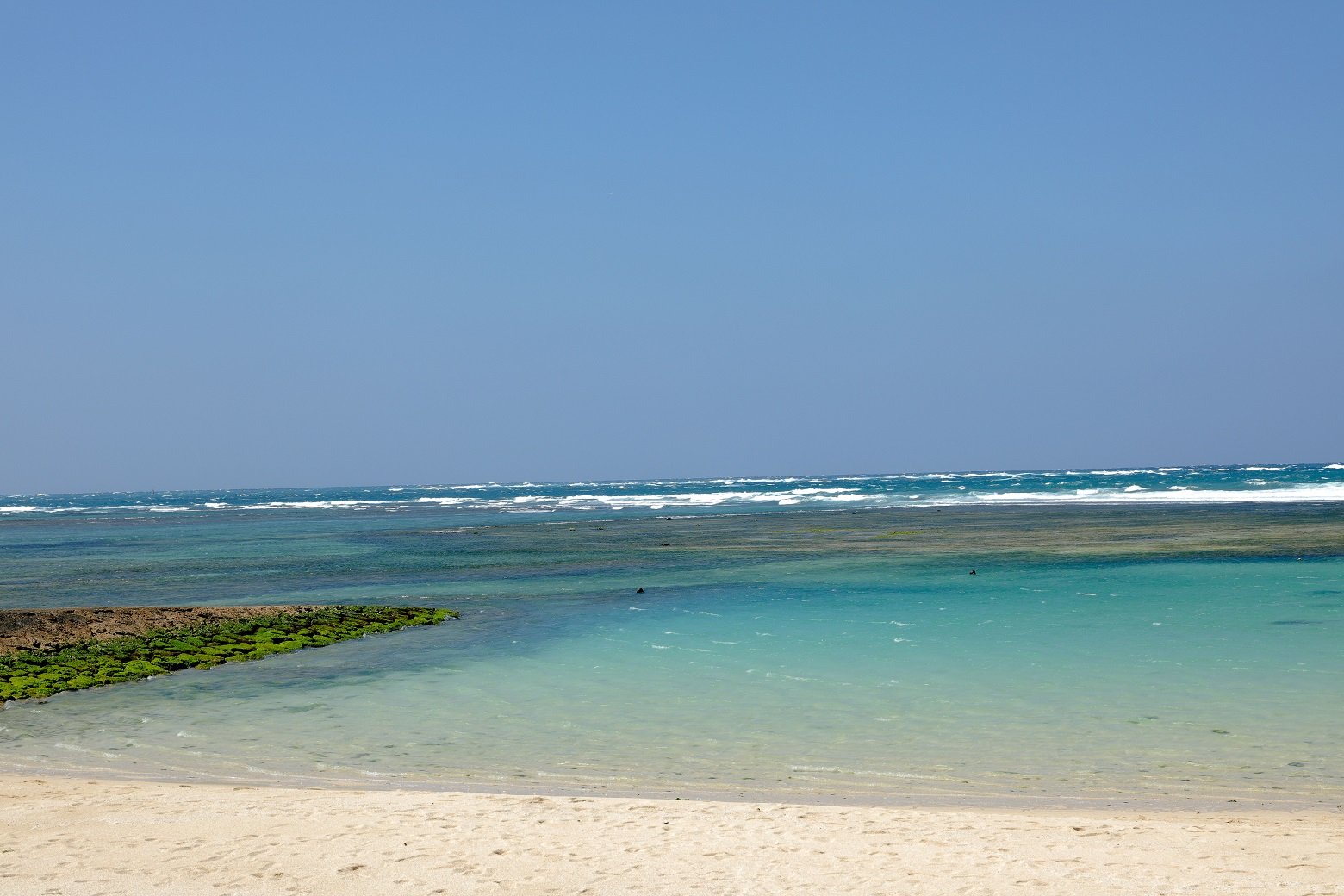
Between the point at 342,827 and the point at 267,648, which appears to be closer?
the point at 342,827

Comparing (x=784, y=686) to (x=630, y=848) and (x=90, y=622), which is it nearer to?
(x=630, y=848)

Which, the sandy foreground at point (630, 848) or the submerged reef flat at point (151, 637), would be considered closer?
the sandy foreground at point (630, 848)

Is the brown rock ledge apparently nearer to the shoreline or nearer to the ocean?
the ocean

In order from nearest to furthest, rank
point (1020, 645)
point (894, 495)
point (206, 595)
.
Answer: point (1020, 645), point (206, 595), point (894, 495)

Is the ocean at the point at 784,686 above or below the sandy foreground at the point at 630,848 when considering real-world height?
below

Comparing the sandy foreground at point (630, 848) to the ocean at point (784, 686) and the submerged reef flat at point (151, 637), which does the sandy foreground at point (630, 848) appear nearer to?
the ocean at point (784, 686)

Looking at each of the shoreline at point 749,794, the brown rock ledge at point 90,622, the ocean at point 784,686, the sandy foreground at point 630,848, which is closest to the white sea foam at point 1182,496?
the ocean at point 784,686

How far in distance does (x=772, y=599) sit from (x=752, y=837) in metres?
16.1

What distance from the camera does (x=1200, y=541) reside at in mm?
36438

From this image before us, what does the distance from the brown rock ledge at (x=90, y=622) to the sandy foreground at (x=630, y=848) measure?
33.5 feet

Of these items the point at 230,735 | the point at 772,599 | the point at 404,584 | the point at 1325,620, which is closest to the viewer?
the point at 230,735

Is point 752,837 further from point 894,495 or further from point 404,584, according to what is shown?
point 894,495

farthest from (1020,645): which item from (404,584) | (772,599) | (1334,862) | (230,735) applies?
(404,584)

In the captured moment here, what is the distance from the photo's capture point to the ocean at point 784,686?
10055 millimetres
